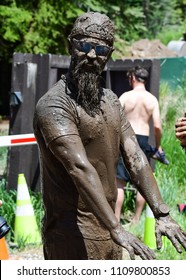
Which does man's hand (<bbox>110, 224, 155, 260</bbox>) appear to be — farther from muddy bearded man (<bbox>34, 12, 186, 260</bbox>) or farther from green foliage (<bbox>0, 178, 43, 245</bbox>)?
green foliage (<bbox>0, 178, 43, 245</bbox>)

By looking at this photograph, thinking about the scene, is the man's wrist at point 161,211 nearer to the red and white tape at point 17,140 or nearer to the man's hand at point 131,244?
the man's hand at point 131,244

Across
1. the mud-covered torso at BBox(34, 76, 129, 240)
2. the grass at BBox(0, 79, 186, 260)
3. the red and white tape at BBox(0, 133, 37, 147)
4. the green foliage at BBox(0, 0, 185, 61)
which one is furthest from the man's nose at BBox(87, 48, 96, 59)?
the green foliage at BBox(0, 0, 185, 61)

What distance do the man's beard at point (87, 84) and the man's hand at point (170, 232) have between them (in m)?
0.66

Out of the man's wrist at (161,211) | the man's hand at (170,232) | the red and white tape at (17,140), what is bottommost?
the red and white tape at (17,140)

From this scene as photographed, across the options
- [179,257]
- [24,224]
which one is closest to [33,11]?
[24,224]

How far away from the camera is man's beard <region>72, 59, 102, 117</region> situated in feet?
12.5

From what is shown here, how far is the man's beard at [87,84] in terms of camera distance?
3.82 m

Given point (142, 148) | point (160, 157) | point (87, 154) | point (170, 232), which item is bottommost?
point (160, 157)

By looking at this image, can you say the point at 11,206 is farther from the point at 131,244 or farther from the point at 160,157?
the point at 131,244

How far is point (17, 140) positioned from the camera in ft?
27.2

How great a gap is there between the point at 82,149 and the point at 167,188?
18.1 feet

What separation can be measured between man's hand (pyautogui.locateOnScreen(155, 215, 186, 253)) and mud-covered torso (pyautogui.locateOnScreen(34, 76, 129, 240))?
0.31 m

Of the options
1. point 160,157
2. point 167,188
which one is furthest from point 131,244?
point 167,188

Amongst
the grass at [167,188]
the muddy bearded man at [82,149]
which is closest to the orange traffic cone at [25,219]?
the grass at [167,188]
